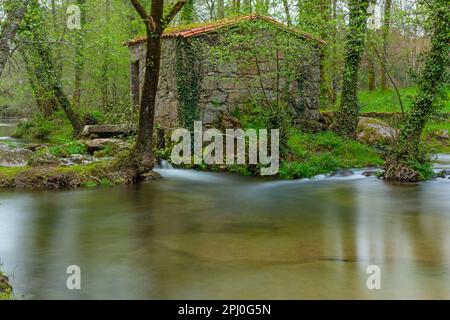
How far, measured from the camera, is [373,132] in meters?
17.9

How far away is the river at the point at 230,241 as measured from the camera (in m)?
5.59

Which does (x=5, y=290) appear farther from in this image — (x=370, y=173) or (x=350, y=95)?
(x=350, y=95)

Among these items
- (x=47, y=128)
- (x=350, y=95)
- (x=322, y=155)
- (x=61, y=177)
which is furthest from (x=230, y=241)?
(x=47, y=128)

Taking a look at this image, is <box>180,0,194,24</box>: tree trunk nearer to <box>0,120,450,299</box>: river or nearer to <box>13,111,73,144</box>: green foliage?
<box>13,111,73,144</box>: green foliage

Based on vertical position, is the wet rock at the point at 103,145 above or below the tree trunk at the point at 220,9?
below

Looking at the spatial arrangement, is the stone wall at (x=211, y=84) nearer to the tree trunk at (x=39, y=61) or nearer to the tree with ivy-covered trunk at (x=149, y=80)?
the tree trunk at (x=39, y=61)

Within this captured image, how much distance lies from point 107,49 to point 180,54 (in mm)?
2184

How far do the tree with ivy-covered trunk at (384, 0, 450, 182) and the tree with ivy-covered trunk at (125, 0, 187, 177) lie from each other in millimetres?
5880

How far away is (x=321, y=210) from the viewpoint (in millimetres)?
9805

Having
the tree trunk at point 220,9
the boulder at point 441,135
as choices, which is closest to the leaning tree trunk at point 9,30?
the boulder at point 441,135

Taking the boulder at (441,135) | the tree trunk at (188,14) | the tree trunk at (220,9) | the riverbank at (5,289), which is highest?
the tree trunk at (220,9)

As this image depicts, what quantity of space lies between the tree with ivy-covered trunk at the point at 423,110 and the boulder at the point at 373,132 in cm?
443

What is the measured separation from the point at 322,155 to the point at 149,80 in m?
5.78
